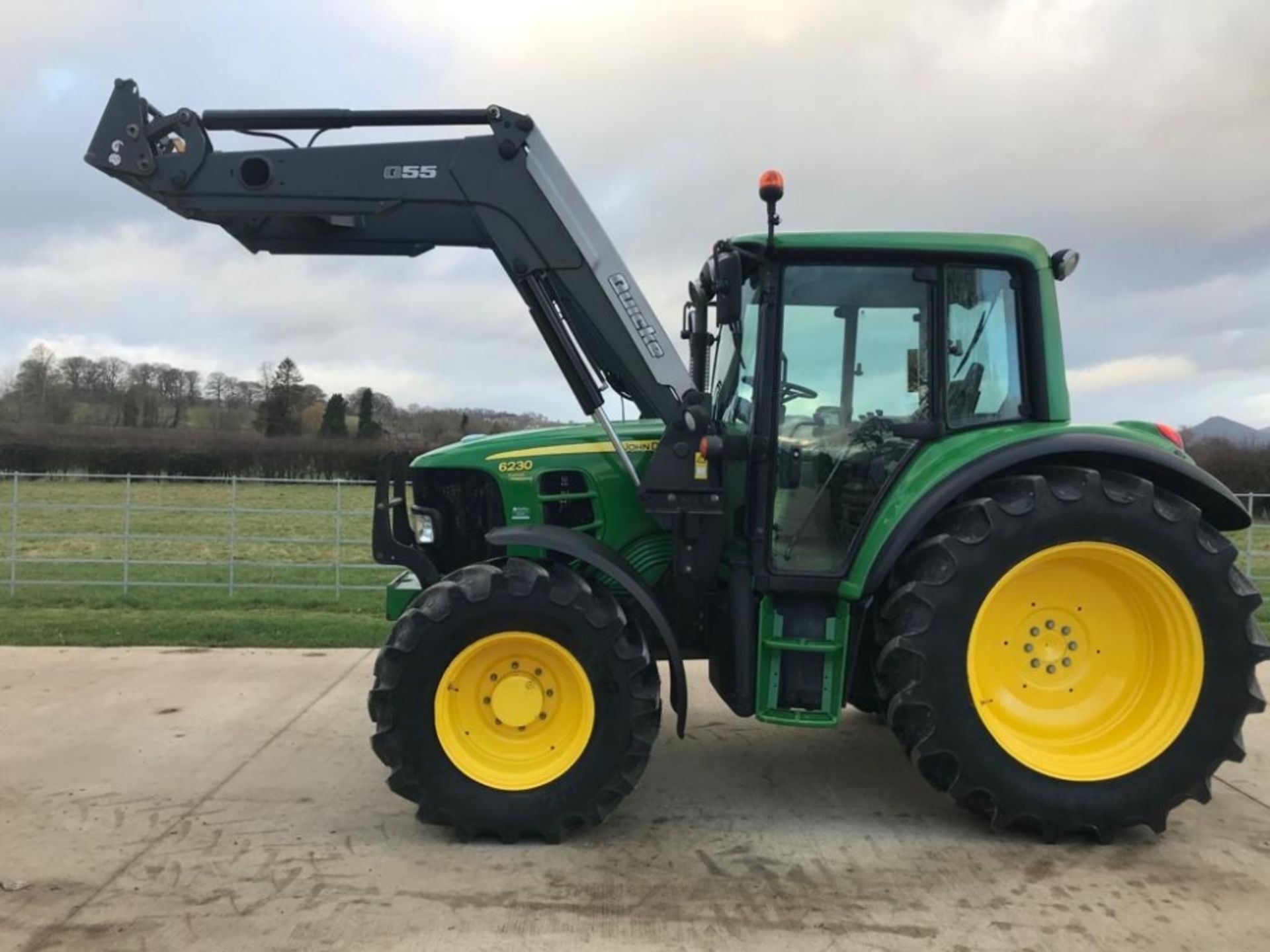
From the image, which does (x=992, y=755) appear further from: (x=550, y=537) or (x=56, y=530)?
(x=56, y=530)

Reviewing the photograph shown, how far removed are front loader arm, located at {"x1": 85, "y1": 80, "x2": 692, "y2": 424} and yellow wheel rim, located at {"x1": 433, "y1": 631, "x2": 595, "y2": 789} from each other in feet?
3.72

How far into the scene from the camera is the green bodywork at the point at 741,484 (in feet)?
12.5

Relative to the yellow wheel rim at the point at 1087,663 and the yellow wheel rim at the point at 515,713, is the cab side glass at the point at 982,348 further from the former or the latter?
the yellow wheel rim at the point at 515,713

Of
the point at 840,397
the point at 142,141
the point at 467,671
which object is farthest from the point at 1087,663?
the point at 142,141

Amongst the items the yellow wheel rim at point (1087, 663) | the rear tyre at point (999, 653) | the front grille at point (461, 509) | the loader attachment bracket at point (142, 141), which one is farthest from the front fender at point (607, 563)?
the loader attachment bracket at point (142, 141)

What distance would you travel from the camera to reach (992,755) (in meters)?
3.69

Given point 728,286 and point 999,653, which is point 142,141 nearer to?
point 728,286

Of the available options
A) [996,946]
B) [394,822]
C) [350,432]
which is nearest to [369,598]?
[394,822]

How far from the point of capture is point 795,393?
13.1 feet

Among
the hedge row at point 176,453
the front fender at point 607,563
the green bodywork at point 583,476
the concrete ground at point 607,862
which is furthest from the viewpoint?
the hedge row at point 176,453

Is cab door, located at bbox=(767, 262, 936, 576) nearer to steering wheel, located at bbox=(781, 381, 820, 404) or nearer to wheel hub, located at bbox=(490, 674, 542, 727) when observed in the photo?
steering wheel, located at bbox=(781, 381, 820, 404)

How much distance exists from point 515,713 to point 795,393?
1812 millimetres

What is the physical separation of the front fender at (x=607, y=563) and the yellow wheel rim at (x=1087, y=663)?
3.94 ft

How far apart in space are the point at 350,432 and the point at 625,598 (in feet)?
54.1
